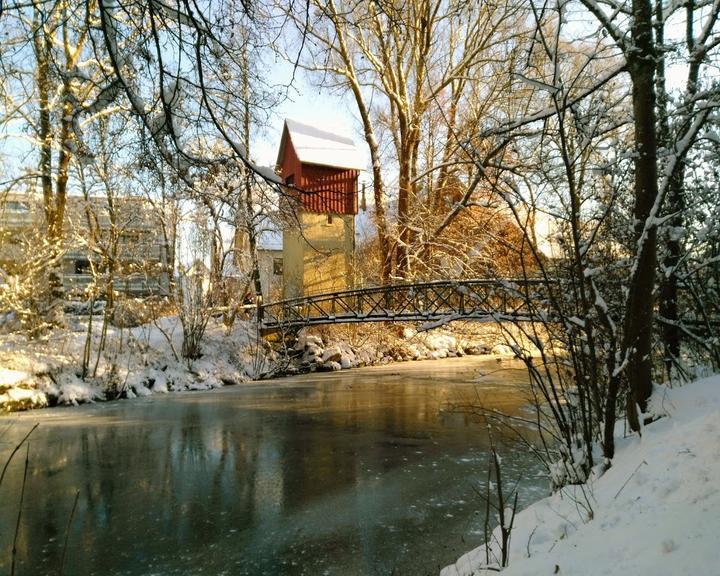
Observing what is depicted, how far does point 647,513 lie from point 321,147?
67.7 feet

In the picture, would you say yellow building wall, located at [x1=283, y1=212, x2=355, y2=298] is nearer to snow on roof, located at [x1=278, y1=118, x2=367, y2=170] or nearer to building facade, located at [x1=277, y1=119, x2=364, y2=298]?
building facade, located at [x1=277, y1=119, x2=364, y2=298]

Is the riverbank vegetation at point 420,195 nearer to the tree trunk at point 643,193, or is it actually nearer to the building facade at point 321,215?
the tree trunk at point 643,193

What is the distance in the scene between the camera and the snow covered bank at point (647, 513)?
181 cm

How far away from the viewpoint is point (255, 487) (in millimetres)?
5461

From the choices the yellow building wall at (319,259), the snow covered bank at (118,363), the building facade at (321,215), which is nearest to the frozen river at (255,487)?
the snow covered bank at (118,363)

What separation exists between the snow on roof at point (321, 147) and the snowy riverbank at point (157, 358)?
7542mm

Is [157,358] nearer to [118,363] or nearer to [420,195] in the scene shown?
[118,363]

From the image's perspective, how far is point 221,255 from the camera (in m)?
13.5

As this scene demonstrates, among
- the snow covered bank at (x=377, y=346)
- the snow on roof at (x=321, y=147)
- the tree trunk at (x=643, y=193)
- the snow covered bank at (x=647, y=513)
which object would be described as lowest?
the snow covered bank at (x=377, y=346)

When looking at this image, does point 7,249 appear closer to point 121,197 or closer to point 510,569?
point 121,197

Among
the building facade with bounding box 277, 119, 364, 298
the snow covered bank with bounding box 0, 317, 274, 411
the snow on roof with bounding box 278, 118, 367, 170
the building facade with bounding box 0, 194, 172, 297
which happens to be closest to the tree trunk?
the snow covered bank with bounding box 0, 317, 274, 411

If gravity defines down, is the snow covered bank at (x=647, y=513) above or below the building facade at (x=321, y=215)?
below

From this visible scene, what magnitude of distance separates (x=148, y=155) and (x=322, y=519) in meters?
3.32

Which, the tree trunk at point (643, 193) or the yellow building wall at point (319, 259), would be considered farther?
the yellow building wall at point (319, 259)
